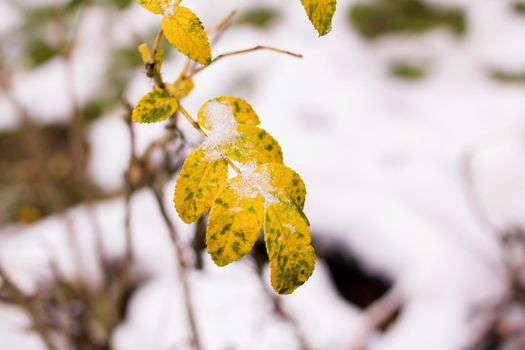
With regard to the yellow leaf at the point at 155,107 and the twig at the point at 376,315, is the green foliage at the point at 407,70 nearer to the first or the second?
the twig at the point at 376,315

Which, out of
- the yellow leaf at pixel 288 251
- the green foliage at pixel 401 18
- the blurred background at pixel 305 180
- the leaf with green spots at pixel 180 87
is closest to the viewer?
the yellow leaf at pixel 288 251

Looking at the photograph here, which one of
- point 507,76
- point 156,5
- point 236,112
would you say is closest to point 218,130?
point 236,112

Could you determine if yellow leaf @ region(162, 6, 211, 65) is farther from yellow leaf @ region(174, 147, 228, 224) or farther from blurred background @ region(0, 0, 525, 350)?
blurred background @ region(0, 0, 525, 350)

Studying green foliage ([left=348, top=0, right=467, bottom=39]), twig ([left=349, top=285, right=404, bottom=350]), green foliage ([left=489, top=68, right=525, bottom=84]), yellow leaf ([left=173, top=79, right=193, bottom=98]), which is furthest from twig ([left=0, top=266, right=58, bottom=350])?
Result: green foliage ([left=489, top=68, right=525, bottom=84])

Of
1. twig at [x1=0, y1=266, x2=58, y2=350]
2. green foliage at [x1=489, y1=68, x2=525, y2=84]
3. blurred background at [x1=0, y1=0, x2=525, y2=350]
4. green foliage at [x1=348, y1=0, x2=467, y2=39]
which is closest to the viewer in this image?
twig at [x1=0, y1=266, x2=58, y2=350]

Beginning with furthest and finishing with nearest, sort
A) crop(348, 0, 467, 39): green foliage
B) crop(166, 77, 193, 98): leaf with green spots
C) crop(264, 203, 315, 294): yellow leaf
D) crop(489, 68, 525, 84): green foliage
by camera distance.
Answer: crop(348, 0, 467, 39): green foliage < crop(489, 68, 525, 84): green foliage < crop(166, 77, 193, 98): leaf with green spots < crop(264, 203, 315, 294): yellow leaf

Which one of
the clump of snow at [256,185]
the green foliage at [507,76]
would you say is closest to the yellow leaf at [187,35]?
the clump of snow at [256,185]

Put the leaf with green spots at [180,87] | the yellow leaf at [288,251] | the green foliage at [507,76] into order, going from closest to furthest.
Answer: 1. the yellow leaf at [288,251]
2. the leaf with green spots at [180,87]
3. the green foliage at [507,76]

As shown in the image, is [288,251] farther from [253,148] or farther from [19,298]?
[19,298]
